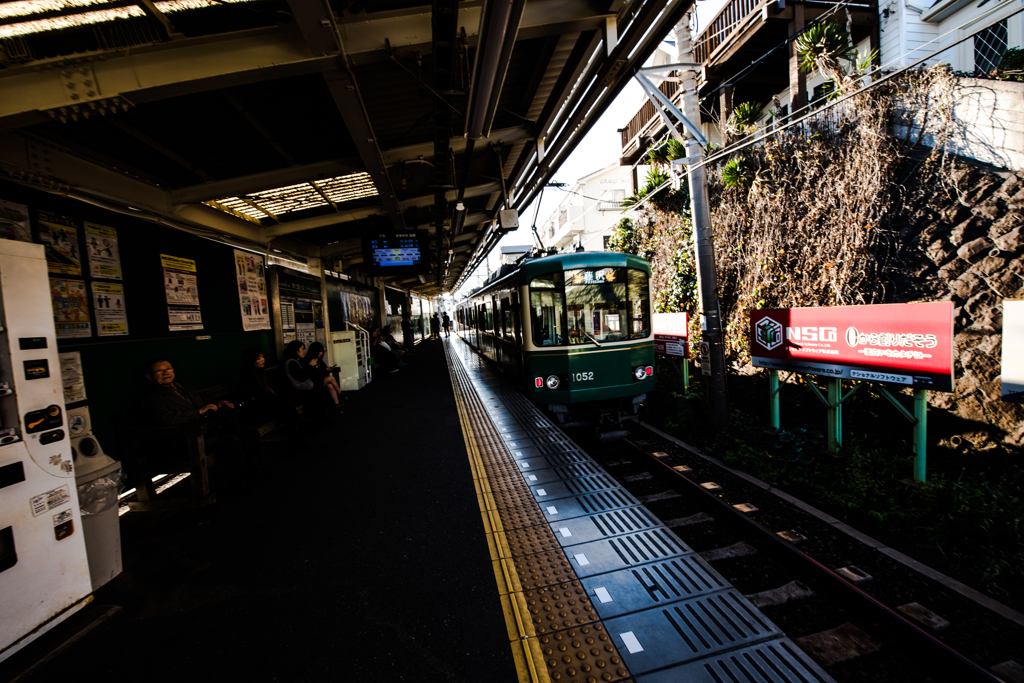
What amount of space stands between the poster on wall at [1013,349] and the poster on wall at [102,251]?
7.85 metres

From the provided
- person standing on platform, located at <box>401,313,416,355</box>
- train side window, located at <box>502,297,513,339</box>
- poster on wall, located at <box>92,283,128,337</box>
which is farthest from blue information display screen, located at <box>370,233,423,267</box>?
person standing on platform, located at <box>401,313,416,355</box>

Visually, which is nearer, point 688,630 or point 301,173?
point 688,630

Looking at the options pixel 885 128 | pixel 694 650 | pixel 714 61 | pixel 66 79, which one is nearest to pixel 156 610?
pixel 694 650

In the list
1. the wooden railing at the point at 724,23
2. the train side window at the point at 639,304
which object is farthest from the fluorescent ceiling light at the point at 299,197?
the wooden railing at the point at 724,23

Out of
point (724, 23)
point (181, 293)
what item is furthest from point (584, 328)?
point (724, 23)

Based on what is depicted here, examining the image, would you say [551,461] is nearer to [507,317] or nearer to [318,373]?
[507,317]

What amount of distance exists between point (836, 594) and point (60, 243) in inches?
251

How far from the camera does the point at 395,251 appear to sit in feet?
26.1

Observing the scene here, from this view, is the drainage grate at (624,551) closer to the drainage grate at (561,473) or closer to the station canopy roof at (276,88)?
the drainage grate at (561,473)

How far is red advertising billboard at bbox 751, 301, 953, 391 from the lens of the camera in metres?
3.76

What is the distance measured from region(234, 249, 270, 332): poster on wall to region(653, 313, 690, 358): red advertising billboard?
6.87 meters

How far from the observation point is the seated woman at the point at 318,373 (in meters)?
6.40

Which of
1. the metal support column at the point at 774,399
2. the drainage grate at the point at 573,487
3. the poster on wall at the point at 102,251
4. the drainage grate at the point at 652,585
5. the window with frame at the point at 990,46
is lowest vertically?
the drainage grate at the point at 652,585

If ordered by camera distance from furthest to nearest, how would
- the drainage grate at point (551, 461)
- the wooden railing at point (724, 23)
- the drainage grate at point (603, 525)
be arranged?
1. the wooden railing at point (724, 23)
2. the drainage grate at point (551, 461)
3. the drainage grate at point (603, 525)
